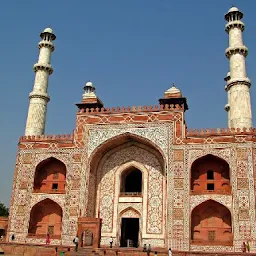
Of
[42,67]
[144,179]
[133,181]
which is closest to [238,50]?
[144,179]

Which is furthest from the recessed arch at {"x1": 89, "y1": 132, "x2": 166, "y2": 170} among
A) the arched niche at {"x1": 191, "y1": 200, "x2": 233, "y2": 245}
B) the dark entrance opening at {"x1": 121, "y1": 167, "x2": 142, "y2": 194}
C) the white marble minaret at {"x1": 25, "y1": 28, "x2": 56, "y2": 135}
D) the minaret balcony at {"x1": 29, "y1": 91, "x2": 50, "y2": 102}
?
the minaret balcony at {"x1": 29, "y1": 91, "x2": 50, "y2": 102}

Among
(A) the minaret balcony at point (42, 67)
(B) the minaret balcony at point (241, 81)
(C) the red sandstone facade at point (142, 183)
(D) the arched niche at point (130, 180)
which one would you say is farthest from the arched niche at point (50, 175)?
(B) the minaret balcony at point (241, 81)

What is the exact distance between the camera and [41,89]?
74.4 ft

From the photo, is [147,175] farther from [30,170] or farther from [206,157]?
[30,170]

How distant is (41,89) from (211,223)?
495 inches

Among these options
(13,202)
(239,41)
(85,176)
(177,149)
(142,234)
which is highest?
(239,41)

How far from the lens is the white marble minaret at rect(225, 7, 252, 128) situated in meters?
19.7

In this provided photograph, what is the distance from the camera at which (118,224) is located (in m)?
18.7

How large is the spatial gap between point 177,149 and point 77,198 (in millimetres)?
5516

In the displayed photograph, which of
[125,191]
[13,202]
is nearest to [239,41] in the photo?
[125,191]

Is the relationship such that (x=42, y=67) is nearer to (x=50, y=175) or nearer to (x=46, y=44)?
(x=46, y=44)

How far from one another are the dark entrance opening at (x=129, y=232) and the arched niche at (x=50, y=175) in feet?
12.5

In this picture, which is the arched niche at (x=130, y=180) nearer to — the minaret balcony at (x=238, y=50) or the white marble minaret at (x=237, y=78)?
the white marble minaret at (x=237, y=78)

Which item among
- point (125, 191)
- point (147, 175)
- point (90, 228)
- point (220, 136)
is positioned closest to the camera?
point (90, 228)
